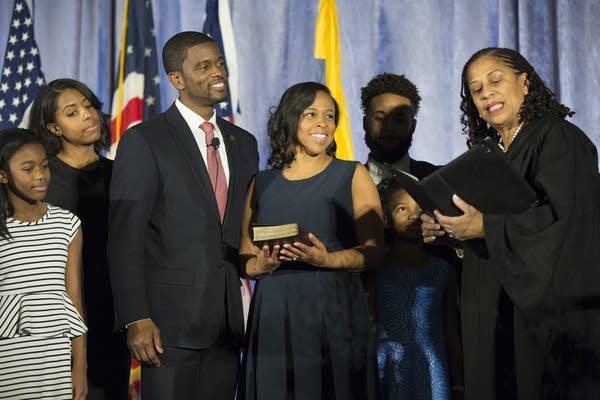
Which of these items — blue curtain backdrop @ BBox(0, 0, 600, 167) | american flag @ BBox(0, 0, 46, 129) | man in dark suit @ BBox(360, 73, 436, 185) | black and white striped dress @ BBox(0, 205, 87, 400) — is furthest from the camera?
american flag @ BBox(0, 0, 46, 129)

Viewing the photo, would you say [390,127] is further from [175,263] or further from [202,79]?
[175,263]

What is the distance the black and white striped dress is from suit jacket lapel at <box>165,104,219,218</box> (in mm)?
550

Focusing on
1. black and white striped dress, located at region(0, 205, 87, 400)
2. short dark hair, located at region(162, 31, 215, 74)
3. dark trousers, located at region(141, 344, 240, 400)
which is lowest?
dark trousers, located at region(141, 344, 240, 400)

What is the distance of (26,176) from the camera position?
3.08 metres

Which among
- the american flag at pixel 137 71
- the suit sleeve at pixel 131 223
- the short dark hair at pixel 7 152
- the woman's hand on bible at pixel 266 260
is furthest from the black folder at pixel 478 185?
the american flag at pixel 137 71

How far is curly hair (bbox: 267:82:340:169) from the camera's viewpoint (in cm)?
320

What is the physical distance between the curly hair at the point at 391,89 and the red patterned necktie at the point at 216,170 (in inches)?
38.1

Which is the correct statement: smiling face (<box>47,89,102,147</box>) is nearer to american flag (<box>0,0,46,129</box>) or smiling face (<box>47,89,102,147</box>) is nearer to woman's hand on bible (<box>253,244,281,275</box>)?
woman's hand on bible (<box>253,244,281,275</box>)

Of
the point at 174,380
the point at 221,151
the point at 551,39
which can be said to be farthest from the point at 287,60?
the point at 174,380

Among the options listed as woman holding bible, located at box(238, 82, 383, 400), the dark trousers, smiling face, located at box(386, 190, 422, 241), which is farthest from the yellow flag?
the dark trousers

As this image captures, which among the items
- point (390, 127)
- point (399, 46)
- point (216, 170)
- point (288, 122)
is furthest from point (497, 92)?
point (399, 46)

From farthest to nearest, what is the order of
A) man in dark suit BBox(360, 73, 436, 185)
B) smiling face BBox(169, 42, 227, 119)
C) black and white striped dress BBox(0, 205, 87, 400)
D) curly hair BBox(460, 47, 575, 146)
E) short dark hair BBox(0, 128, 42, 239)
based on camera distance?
man in dark suit BBox(360, 73, 436, 185) < smiling face BBox(169, 42, 227, 119) < short dark hair BBox(0, 128, 42, 239) < black and white striped dress BBox(0, 205, 87, 400) < curly hair BBox(460, 47, 575, 146)

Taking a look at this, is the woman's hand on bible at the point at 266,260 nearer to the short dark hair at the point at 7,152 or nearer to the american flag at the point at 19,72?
the short dark hair at the point at 7,152

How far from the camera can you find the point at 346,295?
299 cm
